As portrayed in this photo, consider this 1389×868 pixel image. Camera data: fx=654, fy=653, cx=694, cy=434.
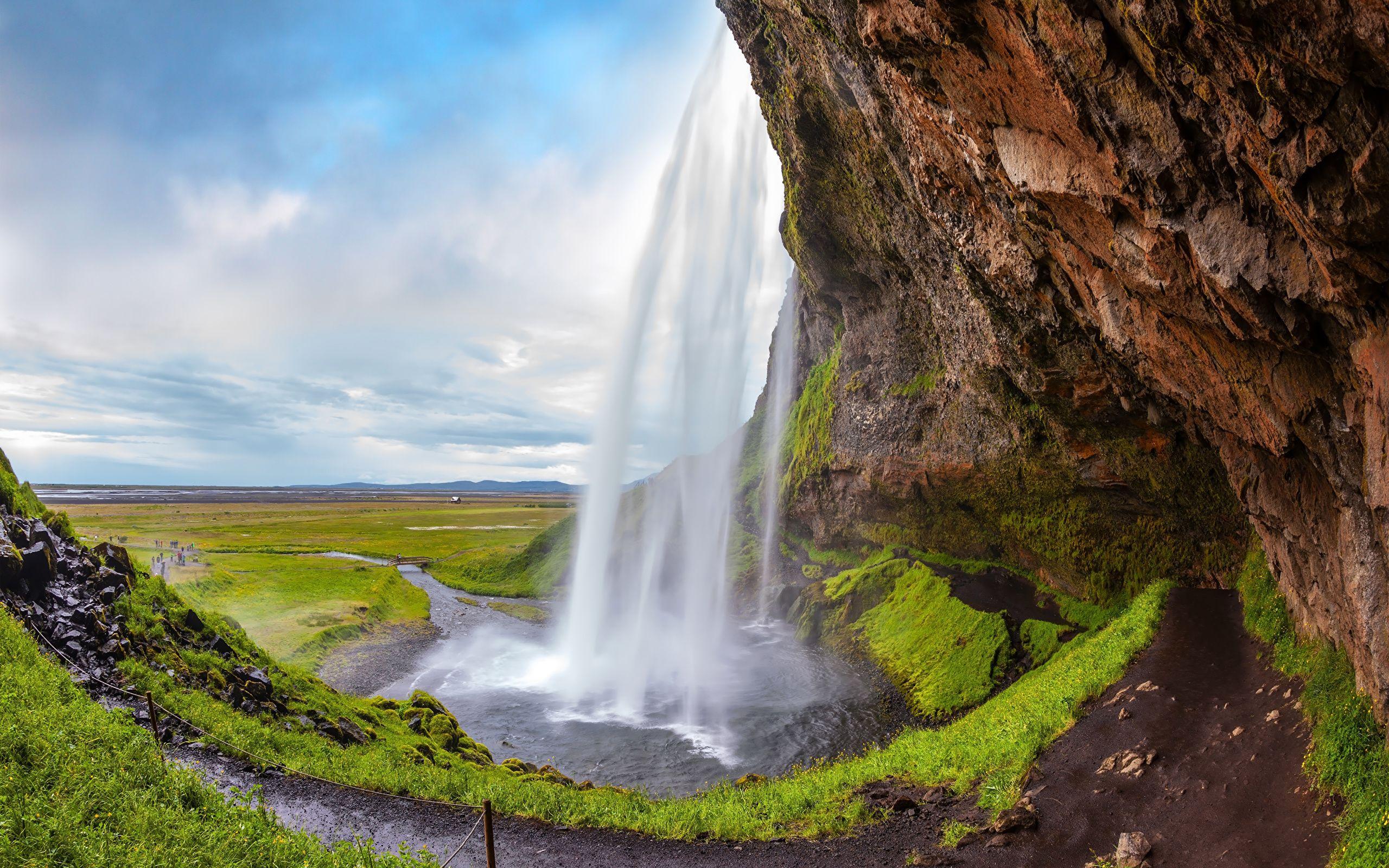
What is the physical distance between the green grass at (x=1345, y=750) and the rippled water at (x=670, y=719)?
39.0 ft

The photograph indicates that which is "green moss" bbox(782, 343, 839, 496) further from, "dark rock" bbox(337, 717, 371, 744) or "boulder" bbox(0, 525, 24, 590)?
"boulder" bbox(0, 525, 24, 590)

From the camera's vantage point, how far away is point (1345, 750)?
9625 mm

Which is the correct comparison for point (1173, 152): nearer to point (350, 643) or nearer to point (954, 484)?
point (954, 484)

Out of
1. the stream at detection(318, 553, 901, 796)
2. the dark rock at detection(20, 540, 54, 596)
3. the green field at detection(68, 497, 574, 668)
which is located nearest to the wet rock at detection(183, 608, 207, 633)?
the dark rock at detection(20, 540, 54, 596)

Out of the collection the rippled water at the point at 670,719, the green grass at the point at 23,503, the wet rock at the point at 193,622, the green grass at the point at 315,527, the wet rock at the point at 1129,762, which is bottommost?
the green grass at the point at 315,527

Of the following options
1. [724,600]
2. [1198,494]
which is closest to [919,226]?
[1198,494]

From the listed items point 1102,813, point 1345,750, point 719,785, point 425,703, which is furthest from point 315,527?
point 1345,750

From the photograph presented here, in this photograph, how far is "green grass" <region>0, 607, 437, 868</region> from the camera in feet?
25.2

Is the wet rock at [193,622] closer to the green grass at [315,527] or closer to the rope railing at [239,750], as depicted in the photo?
the rope railing at [239,750]

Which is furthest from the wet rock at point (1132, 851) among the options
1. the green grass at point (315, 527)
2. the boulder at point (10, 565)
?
the green grass at point (315, 527)

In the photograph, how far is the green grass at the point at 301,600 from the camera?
109ft

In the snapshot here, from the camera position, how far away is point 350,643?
113ft

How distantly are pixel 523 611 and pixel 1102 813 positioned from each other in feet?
128

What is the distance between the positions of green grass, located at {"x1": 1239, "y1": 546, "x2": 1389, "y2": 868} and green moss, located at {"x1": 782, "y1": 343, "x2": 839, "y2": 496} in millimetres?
25746
